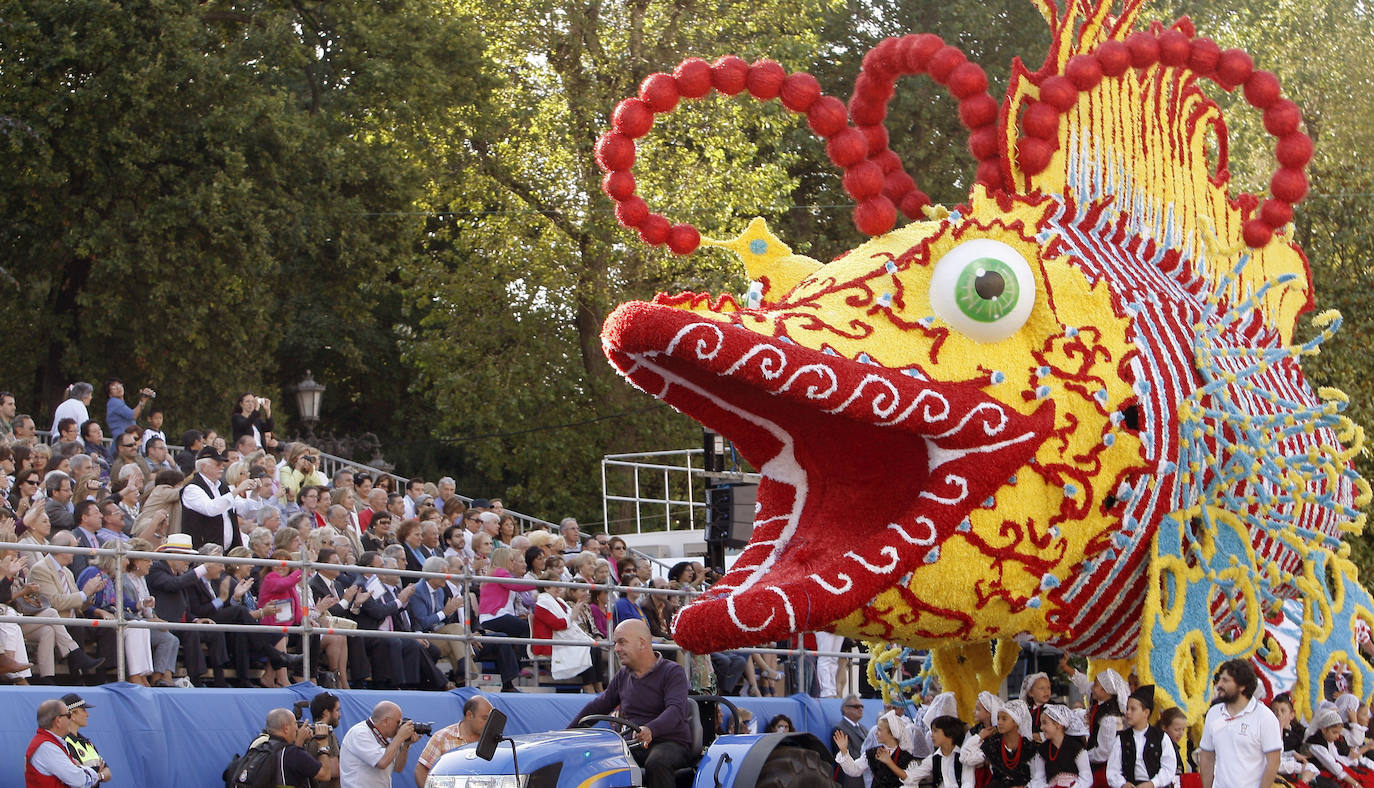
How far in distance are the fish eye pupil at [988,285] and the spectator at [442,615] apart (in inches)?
204

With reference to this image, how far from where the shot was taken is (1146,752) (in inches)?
305

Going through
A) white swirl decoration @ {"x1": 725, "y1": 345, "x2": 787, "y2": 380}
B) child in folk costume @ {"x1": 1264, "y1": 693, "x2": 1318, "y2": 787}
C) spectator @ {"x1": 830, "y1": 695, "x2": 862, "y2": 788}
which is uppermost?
white swirl decoration @ {"x1": 725, "y1": 345, "x2": 787, "y2": 380}

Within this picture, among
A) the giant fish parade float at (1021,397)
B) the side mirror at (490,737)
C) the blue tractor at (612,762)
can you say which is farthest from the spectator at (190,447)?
the side mirror at (490,737)

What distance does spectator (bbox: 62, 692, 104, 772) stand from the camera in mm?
8750

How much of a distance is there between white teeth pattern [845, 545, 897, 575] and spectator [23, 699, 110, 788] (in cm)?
403

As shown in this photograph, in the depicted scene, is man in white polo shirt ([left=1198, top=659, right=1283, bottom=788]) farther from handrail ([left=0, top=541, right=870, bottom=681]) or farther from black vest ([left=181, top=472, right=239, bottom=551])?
black vest ([left=181, top=472, right=239, bottom=551])

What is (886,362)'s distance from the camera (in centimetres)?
724

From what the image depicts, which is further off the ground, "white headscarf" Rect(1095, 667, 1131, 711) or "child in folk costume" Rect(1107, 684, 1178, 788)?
"white headscarf" Rect(1095, 667, 1131, 711)

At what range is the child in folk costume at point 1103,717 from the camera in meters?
7.98

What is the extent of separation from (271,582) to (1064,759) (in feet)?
16.7

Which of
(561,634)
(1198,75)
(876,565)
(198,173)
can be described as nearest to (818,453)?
(876,565)

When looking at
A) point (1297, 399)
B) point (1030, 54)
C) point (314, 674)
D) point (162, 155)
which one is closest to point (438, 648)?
point (314, 674)

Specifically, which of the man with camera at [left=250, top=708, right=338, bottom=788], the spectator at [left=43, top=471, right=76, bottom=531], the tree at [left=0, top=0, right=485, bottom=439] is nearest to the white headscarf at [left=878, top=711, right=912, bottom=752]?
the man with camera at [left=250, top=708, right=338, bottom=788]

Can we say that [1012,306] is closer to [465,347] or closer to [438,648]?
[438,648]
